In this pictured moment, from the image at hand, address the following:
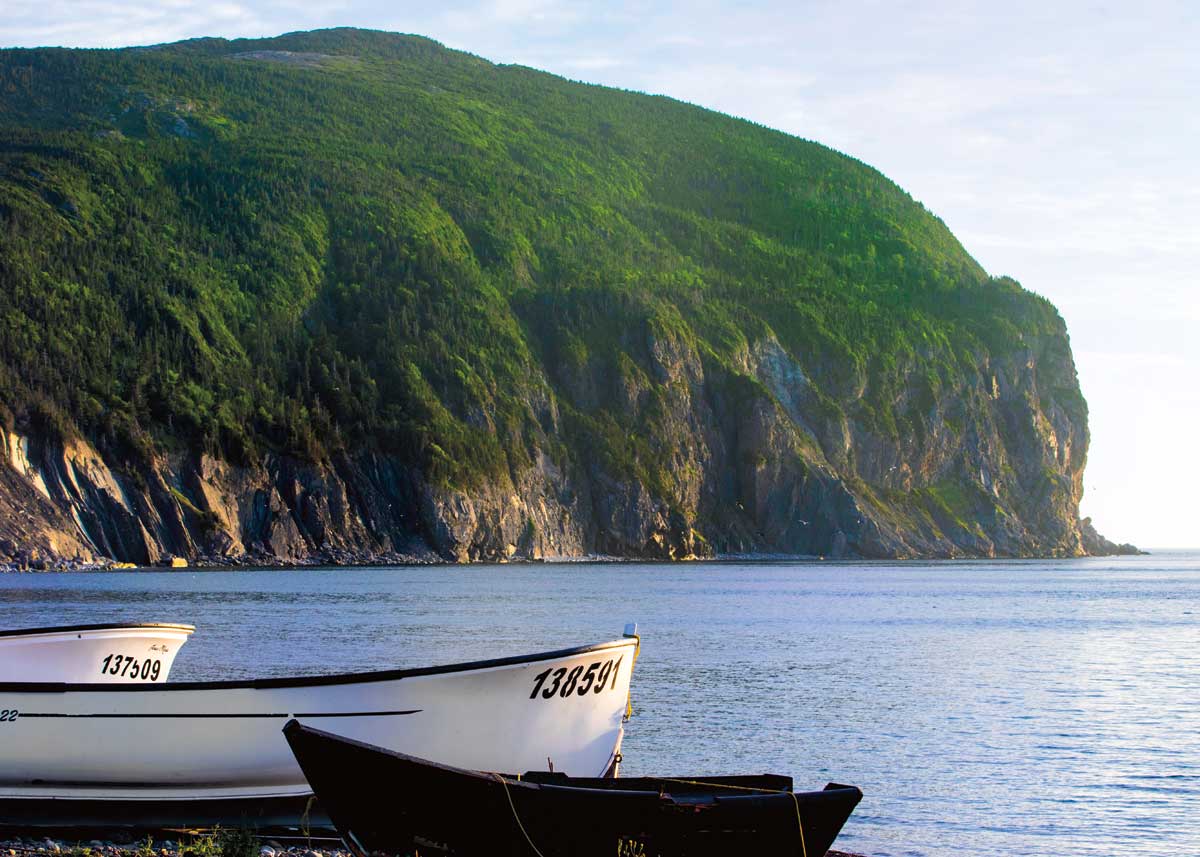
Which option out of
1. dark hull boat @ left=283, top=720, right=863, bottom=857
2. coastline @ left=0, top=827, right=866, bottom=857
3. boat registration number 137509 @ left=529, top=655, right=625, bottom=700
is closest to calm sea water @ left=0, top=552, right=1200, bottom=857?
boat registration number 137509 @ left=529, top=655, right=625, bottom=700

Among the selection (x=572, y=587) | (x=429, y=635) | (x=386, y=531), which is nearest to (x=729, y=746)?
(x=429, y=635)

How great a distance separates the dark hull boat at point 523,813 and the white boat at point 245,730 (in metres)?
2.79

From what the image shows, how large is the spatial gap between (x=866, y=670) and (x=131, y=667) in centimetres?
3189

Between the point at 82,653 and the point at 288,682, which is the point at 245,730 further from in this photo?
the point at 82,653

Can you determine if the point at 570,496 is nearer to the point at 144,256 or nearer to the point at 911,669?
the point at 144,256

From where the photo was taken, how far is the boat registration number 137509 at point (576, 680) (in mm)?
20500

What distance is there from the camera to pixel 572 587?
117 metres

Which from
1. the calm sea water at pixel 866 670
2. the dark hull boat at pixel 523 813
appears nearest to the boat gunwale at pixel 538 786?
the dark hull boat at pixel 523 813

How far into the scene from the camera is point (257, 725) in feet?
66.2

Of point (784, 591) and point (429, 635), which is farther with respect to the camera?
point (784, 591)

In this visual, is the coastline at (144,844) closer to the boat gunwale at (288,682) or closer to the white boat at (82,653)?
the boat gunwale at (288,682)

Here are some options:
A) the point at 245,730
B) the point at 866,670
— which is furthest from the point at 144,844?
the point at 866,670

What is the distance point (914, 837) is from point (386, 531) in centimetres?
15027

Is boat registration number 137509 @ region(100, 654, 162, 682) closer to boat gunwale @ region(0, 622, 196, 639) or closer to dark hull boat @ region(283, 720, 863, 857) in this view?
boat gunwale @ region(0, 622, 196, 639)
